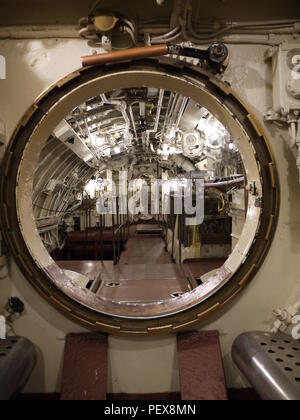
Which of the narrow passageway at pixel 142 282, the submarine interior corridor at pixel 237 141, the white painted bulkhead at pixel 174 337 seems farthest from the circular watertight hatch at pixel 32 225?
the narrow passageway at pixel 142 282

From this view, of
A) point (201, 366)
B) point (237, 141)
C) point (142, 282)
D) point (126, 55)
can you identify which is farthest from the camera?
point (142, 282)

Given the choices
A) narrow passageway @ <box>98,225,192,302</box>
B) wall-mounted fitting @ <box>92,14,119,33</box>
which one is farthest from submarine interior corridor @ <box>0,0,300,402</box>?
narrow passageway @ <box>98,225,192,302</box>

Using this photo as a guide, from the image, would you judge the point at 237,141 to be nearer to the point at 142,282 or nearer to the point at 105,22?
the point at 105,22

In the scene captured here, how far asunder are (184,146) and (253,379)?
4666 millimetres

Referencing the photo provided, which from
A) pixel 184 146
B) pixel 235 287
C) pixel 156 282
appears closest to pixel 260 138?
pixel 235 287

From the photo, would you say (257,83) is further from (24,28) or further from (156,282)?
(156,282)

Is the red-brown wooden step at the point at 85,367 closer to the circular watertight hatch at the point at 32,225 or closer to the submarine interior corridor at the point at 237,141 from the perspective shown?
the submarine interior corridor at the point at 237,141

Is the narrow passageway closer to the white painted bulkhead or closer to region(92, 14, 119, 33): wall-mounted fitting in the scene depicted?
the white painted bulkhead

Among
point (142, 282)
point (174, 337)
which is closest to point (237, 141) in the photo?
point (174, 337)

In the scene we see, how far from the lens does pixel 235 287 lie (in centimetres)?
201

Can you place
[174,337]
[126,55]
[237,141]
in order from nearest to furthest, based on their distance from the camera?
[126,55] < [174,337] < [237,141]

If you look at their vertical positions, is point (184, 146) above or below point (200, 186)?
above

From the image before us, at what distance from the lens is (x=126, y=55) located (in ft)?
5.89

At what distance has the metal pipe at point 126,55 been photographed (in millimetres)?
1778
